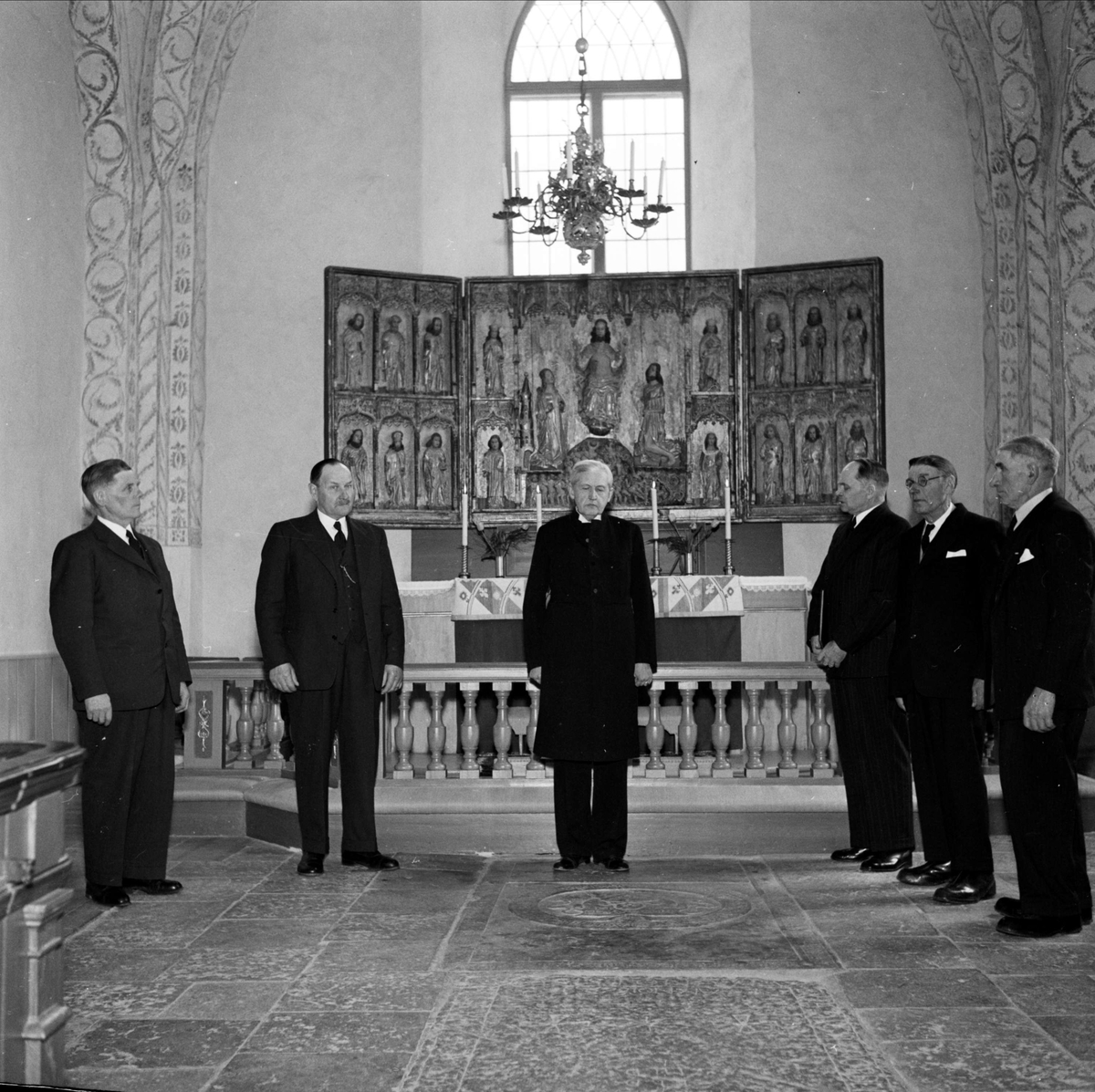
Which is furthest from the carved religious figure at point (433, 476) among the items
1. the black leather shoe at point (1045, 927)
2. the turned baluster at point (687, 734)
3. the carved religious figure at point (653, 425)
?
the black leather shoe at point (1045, 927)

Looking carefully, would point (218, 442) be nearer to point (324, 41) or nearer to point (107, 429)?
point (107, 429)

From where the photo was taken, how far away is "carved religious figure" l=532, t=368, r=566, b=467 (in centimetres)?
1034

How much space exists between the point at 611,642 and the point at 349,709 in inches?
46.7

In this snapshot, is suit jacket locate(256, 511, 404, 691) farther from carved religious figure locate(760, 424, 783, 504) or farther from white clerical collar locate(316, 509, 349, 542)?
carved religious figure locate(760, 424, 783, 504)

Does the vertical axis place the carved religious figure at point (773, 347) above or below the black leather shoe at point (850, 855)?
above

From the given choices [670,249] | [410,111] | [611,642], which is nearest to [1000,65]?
[670,249]

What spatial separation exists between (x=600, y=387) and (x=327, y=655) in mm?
5076

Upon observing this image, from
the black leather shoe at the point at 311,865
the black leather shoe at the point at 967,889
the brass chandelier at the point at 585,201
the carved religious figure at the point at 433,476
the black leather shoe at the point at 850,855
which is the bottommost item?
the black leather shoe at the point at 850,855

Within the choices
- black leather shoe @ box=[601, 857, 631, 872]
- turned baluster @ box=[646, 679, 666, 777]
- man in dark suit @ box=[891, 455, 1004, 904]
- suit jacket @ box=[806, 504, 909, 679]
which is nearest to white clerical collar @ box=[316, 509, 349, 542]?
turned baluster @ box=[646, 679, 666, 777]

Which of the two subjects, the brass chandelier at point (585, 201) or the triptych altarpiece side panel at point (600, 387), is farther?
the triptych altarpiece side panel at point (600, 387)

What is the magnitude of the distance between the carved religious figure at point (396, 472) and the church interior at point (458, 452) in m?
0.16

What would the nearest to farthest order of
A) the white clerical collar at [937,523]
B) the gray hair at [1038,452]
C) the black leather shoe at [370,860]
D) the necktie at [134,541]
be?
the gray hair at [1038,452] < the white clerical collar at [937,523] < the necktie at [134,541] < the black leather shoe at [370,860]

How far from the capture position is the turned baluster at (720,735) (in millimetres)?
6672

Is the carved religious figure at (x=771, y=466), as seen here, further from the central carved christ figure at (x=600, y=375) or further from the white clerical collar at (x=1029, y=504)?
the white clerical collar at (x=1029, y=504)
